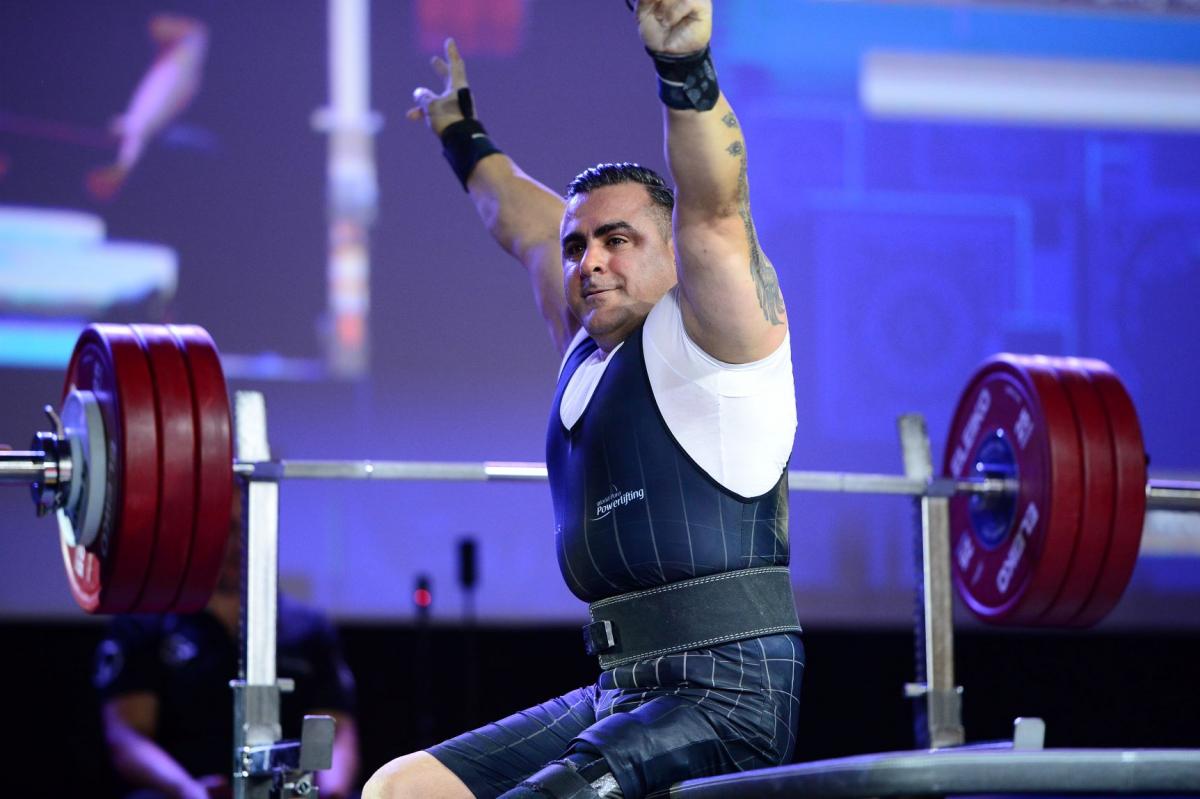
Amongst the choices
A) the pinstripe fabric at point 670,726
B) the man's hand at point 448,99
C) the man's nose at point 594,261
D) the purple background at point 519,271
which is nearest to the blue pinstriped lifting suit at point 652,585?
the pinstripe fabric at point 670,726

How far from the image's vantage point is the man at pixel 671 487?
215cm

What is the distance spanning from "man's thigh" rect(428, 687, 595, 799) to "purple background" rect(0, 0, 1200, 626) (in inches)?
→ 98.5

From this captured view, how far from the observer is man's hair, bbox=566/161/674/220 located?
2.57 metres

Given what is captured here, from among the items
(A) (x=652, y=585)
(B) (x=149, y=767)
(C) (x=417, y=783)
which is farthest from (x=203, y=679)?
(A) (x=652, y=585)

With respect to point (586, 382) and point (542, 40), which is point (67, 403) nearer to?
point (586, 382)

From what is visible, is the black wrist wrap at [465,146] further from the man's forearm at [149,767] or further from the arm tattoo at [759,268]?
the man's forearm at [149,767]

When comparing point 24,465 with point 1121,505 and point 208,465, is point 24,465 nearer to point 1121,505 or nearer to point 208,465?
point 208,465

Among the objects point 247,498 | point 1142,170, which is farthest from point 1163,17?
point 247,498

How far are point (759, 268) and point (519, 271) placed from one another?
299 centimetres

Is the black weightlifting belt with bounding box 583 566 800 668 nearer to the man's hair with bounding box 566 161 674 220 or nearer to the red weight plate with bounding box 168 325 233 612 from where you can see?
the man's hair with bounding box 566 161 674 220

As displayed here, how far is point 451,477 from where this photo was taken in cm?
312

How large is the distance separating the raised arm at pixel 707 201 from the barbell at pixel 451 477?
987mm

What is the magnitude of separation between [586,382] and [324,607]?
2664 mm

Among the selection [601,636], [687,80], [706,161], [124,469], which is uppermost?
[687,80]
